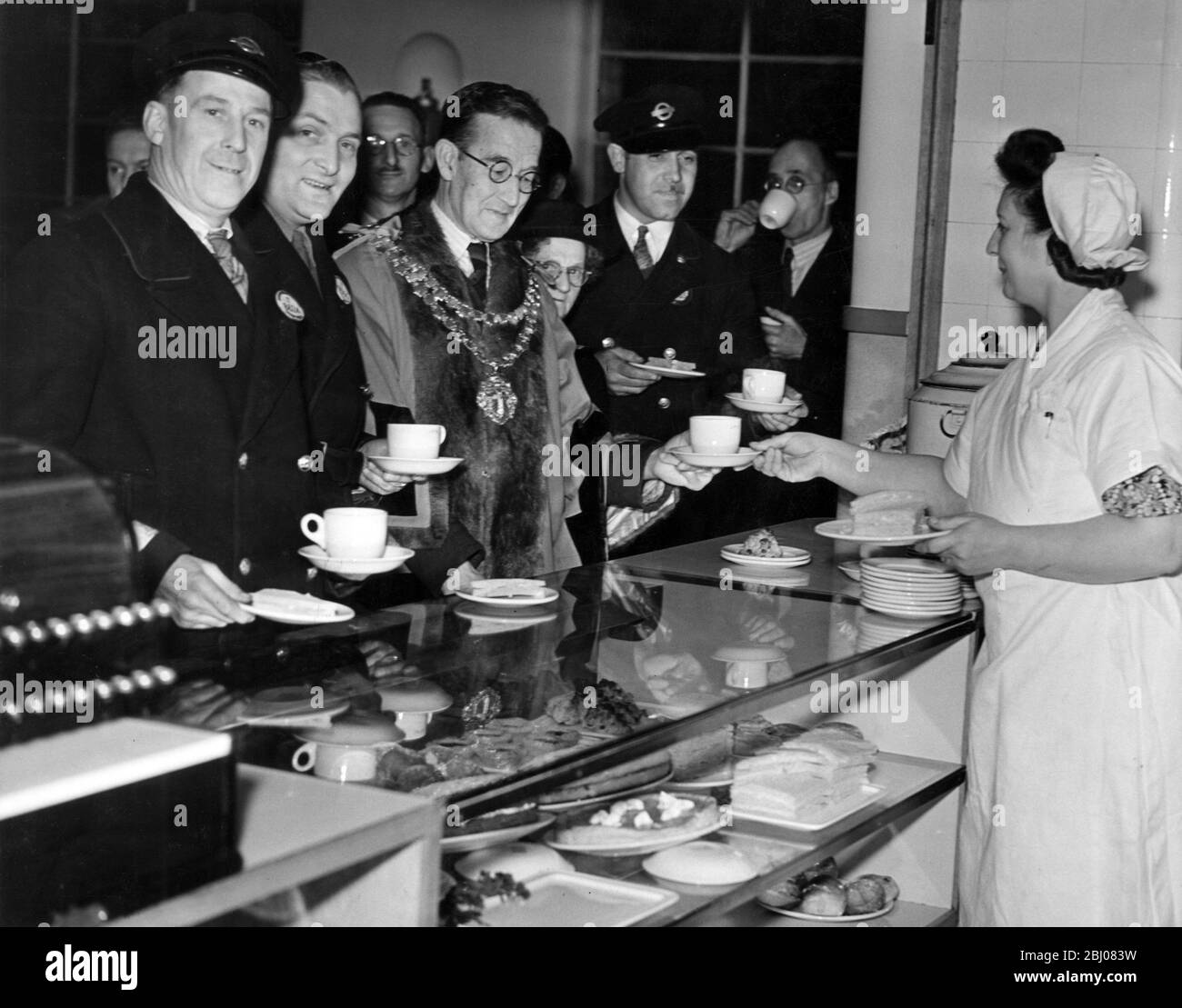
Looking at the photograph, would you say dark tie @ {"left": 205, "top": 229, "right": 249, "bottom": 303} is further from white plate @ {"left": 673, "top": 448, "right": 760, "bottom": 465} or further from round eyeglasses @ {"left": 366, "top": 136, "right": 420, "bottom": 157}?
round eyeglasses @ {"left": 366, "top": 136, "right": 420, "bottom": 157}

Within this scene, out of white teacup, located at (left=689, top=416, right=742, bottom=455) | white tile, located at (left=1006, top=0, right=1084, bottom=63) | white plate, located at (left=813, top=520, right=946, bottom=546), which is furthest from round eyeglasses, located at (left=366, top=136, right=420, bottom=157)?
white tile, located at (left=1006, top=0, right=1084, bottom=63)

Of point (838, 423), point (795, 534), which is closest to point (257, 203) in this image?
point (795, 534)

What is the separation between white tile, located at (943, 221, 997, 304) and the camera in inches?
229

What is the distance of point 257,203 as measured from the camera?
3215 millimetres

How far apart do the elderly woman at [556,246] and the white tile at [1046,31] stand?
7.41 ft

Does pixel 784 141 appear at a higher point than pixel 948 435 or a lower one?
higher

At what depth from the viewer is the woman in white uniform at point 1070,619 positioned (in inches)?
117

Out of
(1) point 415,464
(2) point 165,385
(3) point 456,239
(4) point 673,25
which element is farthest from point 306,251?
(4) point 673,25

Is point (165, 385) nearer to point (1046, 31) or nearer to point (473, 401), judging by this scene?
point (473, 401)

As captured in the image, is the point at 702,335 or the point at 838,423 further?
the point at 838,423
